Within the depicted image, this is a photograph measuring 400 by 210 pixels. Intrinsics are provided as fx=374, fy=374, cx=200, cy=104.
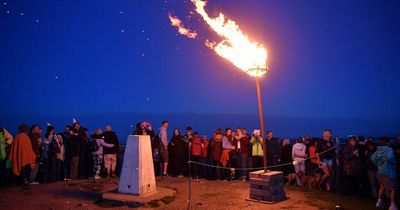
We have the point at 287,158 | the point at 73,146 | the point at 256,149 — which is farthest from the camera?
the point at 256,149

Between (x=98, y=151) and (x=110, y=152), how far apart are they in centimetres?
52

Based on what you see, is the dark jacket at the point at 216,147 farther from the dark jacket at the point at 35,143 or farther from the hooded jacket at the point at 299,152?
the dark jacket at the point at 35,143

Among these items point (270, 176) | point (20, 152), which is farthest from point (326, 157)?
point (20, 152)

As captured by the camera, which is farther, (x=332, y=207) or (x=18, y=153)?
(x=18, y=153)

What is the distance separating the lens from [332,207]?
453 inches

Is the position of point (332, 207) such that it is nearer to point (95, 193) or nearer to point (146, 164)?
point (146, 164)

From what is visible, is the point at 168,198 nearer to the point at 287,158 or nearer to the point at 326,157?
the point at 287,158

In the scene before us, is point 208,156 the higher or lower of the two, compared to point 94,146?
lower

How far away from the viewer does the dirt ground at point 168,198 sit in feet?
37.7

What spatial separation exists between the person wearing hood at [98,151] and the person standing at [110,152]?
0.17 meters

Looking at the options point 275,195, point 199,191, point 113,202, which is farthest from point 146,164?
point 275,195

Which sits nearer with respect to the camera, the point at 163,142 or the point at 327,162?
the point at 327,162

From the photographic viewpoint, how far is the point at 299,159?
51.4 ft

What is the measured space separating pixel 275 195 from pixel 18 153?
9872mm
